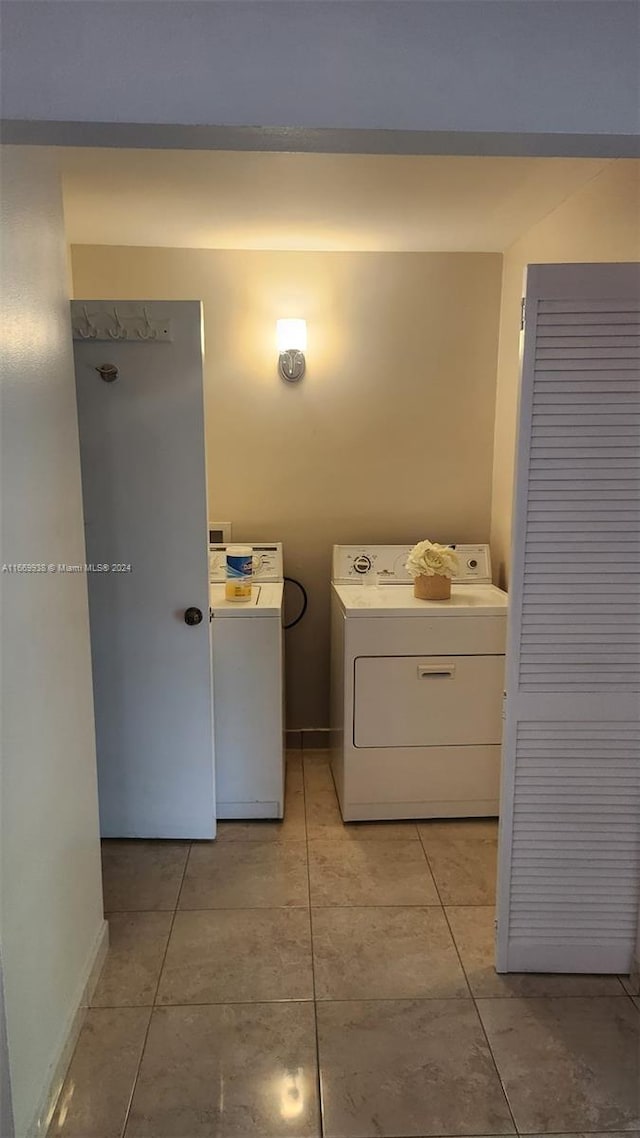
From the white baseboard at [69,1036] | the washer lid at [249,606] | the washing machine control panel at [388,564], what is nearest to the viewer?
the white baseboard at [69,1036]

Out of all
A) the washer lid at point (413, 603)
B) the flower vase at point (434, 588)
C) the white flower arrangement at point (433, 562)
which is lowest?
the washer lid at point (413, 603)

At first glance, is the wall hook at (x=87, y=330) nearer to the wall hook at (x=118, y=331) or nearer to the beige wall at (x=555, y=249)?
the wall hook at (x=118, y=331)

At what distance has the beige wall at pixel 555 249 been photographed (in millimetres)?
2027

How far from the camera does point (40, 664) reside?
1.54 m

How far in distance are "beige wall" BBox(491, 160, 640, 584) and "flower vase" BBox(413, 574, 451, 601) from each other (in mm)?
326

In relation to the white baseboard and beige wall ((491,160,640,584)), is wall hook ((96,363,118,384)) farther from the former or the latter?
the white baseboard

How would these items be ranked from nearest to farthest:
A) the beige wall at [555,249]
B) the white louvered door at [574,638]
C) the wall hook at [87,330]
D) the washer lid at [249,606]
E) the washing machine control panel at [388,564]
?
the white louvered door at [574,638]
the beige wall at [555,249]
the wall hook at [87,330]
the washer lid at [249,606]
the washing machine control panel at [388,564]

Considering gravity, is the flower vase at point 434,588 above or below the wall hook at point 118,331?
below

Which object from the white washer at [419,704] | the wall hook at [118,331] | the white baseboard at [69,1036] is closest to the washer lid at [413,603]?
the white washer at [419,704]

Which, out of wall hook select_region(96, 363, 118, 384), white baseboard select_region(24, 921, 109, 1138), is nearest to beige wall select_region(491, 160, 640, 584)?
wall hook select_region(96, 363, 118, 384)

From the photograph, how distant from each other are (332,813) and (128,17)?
2.57 meters

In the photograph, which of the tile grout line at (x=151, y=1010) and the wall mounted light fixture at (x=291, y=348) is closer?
the tile grout line at (x=151, y=1010)

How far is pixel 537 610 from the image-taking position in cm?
183

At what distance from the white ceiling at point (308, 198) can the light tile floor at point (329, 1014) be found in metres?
2.24
